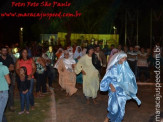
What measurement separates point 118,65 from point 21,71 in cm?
261

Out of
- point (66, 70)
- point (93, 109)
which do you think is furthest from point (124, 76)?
point (66, 70)

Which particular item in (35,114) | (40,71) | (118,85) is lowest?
(35,114)

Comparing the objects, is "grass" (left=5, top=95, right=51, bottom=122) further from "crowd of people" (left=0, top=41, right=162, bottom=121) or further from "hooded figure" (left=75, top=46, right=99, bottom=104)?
"hooded figure" (left=75, top=46, right=99, bottom=104)

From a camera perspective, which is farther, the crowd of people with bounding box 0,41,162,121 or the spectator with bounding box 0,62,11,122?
the crowd of people with bounding box 0,41,162,121

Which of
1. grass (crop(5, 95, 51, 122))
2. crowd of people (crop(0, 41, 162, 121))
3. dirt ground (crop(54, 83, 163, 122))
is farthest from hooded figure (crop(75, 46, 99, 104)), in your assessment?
grass (crop(5, 95, 51, 122))

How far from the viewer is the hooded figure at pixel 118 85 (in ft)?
21.3

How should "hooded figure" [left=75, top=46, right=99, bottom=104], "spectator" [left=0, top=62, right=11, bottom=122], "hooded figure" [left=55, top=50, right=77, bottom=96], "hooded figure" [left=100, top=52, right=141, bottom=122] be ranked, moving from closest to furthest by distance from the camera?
"spectator" [left=0, top=62, right=11, bottom=122], "hooded figure" [left=100, top=52, right=141, bottom=122], "hooded figure" [left=75, top=46, right=99, bottom=104], "hooded figure" [left=55, top=50, right=77, bottom=96]

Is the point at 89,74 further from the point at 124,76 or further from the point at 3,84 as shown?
the point at 3,84

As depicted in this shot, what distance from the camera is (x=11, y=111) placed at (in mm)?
8250

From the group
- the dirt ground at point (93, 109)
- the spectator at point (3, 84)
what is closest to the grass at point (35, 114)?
the dirt ground at point (93, 109)

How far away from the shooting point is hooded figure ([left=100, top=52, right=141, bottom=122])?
21.3ft

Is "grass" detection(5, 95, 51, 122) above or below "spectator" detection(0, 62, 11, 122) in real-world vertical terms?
below

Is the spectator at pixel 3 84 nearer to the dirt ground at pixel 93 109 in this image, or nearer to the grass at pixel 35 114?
the grass at pixel 35 114

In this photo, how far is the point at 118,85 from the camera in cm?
655
